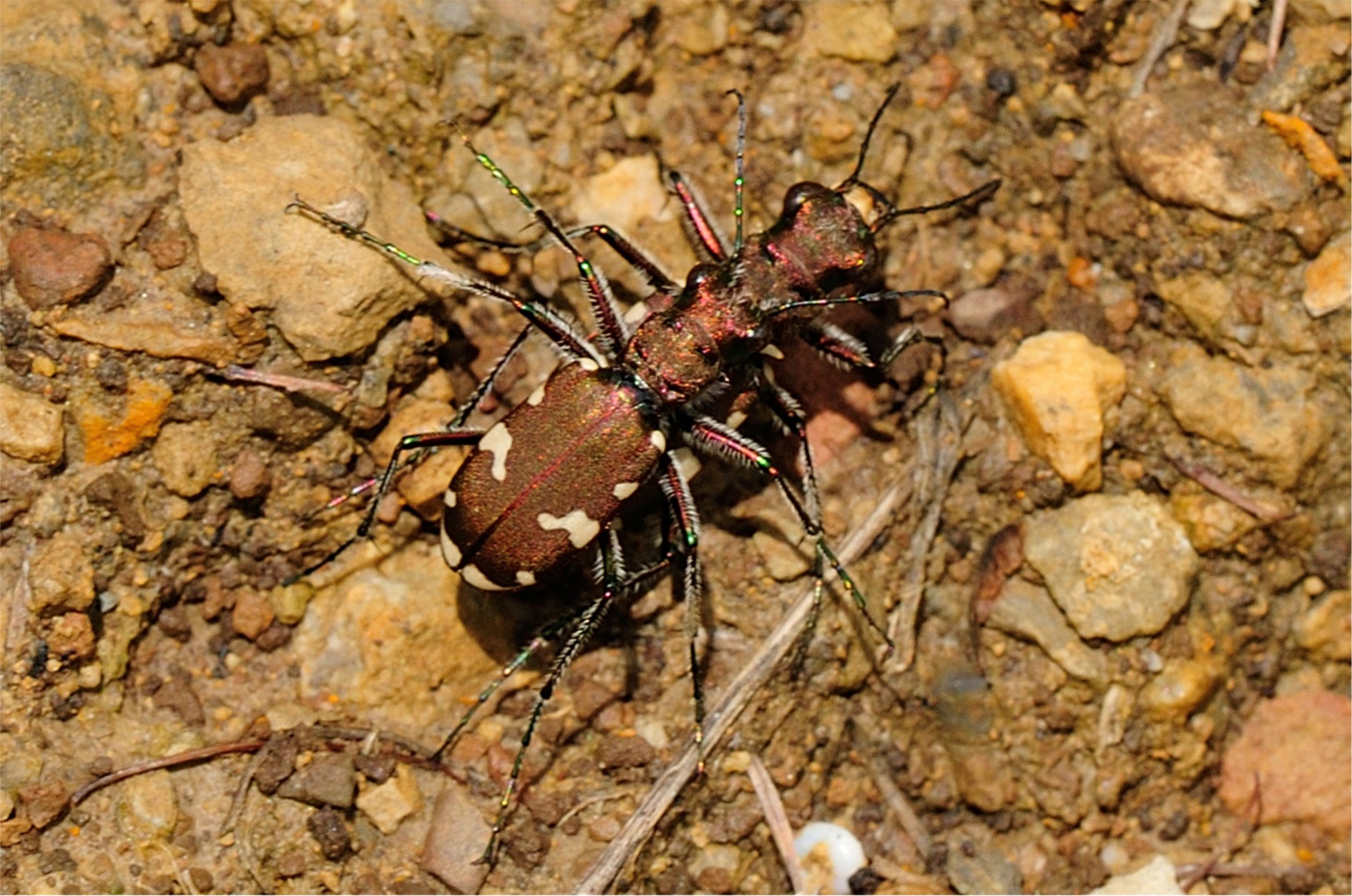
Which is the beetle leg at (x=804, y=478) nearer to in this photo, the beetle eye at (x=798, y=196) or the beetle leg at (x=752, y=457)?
the beetle leg at (x=752, y=457)

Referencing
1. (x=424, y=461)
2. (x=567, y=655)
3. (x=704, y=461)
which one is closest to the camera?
(x=567, y=655)

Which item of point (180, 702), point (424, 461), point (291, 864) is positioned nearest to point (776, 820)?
point (291, 864)

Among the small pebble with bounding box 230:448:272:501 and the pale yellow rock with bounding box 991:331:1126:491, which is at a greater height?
the small pebble with bounding box 230:448:272:501

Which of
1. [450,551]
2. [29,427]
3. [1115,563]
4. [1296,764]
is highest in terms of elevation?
[29,427]

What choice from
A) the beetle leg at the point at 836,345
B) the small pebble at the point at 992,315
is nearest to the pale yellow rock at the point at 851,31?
the small pebble at the point at 992,315

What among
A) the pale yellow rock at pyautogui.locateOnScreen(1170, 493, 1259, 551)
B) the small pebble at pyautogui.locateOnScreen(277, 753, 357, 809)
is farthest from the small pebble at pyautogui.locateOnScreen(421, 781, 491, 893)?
the pale yellow rock at pyautogui.locateOnScreen(1170, 493, 1259, 551)

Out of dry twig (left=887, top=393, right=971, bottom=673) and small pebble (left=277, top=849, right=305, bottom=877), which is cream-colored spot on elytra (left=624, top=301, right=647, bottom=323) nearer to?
dry twig (left=887, top=393, right=971, bottom=673)

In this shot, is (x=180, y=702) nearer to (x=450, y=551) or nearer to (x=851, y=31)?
(x=450, y=551)
